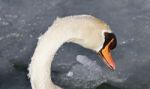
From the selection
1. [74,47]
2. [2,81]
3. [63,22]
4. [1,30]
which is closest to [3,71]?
[2,81]

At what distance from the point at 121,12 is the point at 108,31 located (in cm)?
188

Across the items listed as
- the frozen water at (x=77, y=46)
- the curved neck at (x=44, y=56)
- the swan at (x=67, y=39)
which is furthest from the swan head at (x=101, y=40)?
the frozen water at (x=77, y=46)

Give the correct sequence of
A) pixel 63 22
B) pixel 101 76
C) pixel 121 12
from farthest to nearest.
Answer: pixel 121 12, pixel 101 76, pixel 63 22

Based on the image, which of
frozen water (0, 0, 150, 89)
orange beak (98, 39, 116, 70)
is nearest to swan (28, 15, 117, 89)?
orange beak (98, 39, 116, 70)

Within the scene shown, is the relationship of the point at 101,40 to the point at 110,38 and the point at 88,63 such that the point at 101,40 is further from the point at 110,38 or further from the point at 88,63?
the point at 88,63

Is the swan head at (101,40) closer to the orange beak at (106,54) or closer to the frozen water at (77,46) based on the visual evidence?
the orange beak at (106,54)

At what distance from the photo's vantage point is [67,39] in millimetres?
4105

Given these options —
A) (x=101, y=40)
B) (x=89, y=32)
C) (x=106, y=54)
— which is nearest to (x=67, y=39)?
(x=89, y=32)

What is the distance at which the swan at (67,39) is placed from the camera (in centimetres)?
405

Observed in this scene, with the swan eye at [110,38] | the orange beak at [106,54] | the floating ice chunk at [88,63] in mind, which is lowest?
the floating ice chunk at [88,63]

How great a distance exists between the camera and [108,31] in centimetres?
420

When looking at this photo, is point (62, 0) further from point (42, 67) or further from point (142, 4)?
point (42, 67)

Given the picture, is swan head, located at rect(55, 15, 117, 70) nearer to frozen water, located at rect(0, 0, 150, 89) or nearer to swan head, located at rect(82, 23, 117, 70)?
swan head, located at rect(82, 23, 117, 70)

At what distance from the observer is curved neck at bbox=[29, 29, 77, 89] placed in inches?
161
